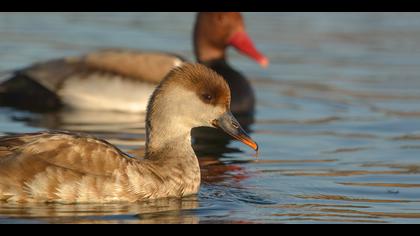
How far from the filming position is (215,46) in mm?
15305

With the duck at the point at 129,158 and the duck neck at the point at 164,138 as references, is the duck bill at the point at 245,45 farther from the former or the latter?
the duck neck at the point at 164,138

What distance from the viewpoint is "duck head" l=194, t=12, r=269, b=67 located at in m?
15.2

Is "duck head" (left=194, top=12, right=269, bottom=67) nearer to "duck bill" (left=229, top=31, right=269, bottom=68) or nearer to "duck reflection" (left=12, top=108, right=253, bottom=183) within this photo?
"duck bill" (left=229, top=31, right=269, bottom=68)

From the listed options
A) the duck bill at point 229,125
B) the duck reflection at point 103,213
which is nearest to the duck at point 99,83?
the duck bill at point 229,125

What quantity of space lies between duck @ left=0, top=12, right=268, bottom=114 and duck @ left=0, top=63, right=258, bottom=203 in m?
4.70

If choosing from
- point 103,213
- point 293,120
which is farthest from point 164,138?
point 293,120

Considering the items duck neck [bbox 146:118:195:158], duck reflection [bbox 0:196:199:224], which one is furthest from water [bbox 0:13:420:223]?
duck neck [bbox 146:118:195:158]

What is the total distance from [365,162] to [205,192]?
89.0 inches

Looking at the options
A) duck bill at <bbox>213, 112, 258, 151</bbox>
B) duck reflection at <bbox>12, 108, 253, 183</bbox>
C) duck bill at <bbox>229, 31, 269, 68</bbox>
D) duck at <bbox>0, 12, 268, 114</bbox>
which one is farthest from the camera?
duck bill at <bbox>229, 31, 269, 68</bbox>

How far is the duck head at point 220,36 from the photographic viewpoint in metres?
15.2

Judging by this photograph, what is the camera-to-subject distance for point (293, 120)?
13.6m

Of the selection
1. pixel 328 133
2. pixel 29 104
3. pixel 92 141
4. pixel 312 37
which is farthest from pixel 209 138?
pixel 312 37

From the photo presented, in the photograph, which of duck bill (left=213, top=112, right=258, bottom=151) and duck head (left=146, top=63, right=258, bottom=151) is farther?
duck bill (left=213, top=112, right=258, bottom=151)

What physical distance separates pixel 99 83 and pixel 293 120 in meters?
2.45
